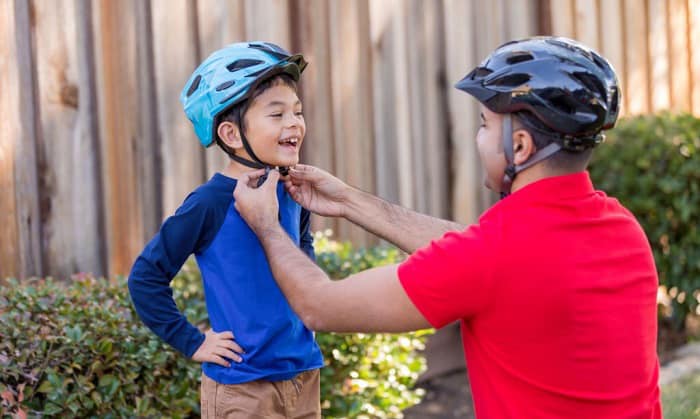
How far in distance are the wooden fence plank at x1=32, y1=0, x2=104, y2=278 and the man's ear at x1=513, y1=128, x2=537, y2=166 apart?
9.10 feet

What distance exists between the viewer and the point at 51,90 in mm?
4867

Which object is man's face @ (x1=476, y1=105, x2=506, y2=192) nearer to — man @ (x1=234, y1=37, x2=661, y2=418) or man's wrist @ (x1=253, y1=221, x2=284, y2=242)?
man @ (x1=234, y1=37, x2=661, y2=418)

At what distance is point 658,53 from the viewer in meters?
8.83

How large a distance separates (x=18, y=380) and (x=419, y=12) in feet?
13.8

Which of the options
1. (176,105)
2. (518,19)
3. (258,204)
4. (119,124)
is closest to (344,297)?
(258,204)

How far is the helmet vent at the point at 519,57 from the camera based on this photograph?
9.47 feet

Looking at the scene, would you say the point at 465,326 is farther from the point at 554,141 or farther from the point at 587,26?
the point at 587,26

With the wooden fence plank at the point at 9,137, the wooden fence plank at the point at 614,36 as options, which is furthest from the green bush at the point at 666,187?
the wooden fence plank at the point at 9,137

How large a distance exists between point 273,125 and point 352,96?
3037 millimetres

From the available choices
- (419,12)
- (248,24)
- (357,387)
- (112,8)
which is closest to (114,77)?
(112,8)

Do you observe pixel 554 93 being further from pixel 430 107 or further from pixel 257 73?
pixel 430 107

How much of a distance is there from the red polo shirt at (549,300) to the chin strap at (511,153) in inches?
2.9

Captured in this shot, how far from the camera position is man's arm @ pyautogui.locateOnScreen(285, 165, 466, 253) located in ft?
11.9

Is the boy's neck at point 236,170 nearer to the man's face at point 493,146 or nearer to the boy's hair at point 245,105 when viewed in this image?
the boy's hair at point 245,105
